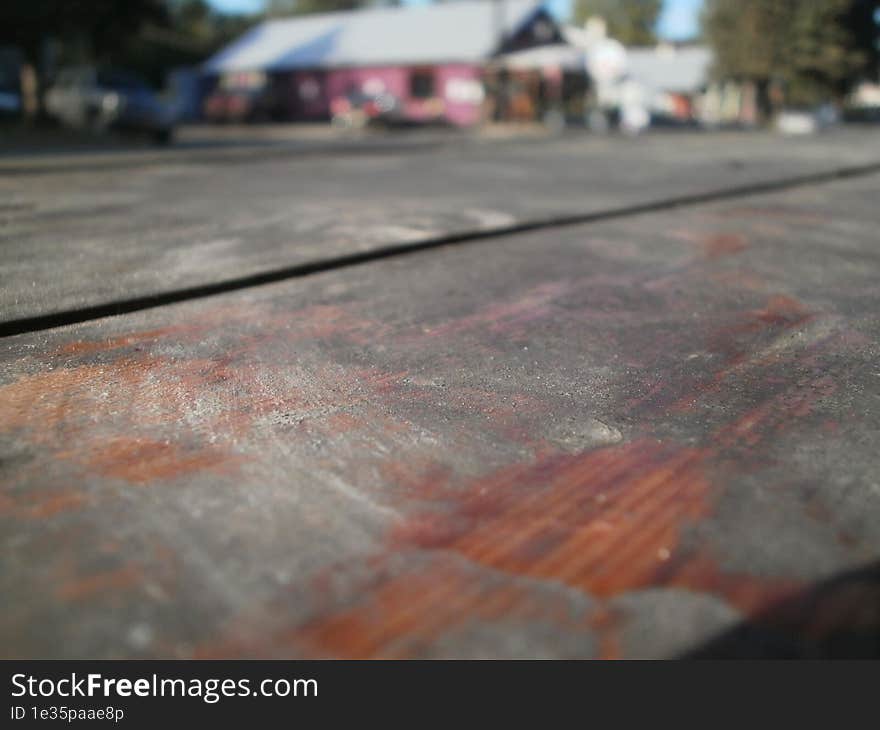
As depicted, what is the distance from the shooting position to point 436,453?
2.00m

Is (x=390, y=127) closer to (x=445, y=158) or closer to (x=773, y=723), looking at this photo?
(x=445, y=158)

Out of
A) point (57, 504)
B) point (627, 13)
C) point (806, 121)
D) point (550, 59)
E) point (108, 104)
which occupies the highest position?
point (627, 13)

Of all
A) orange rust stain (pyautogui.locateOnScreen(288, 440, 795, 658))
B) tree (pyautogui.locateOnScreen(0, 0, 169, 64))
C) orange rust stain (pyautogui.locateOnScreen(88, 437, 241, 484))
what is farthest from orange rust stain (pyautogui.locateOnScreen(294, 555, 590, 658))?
tree (pyautogui.locateOnScreen(0, 0, 169, 64))

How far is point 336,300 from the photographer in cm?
351

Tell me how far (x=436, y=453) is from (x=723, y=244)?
12.3 ft

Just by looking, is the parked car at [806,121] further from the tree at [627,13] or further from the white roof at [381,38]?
the tree at [627,13]

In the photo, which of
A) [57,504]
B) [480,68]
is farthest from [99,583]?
[480,68]

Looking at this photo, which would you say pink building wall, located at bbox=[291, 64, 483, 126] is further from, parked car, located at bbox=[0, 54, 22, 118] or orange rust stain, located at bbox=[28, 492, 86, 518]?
orange rust stain, located at bbox=[28, 492, 86, 518]

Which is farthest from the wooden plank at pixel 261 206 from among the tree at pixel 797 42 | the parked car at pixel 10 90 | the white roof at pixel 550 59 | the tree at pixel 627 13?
the tree at pixel 627 13

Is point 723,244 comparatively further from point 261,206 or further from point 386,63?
point 386,63

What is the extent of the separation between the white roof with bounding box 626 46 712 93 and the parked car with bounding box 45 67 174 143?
4254 centimetres

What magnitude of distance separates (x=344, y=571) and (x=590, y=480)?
0.69 m

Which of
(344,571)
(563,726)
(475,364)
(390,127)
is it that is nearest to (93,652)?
(344,571)

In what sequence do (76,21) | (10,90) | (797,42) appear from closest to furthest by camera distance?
(76,21), (10,90), (797,42)
